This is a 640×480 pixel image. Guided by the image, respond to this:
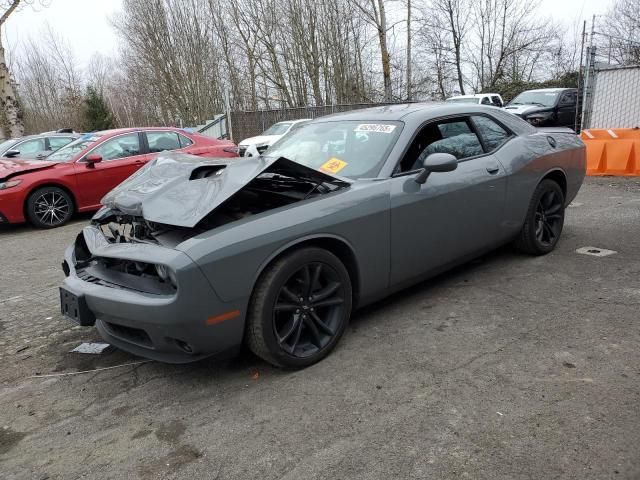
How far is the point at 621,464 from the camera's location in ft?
6.85

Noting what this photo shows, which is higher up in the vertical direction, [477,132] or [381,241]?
[477,132]

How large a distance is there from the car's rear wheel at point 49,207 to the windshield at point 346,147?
18.0 feet

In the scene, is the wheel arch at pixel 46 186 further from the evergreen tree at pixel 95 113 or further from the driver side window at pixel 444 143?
the evergreen tree at pixel 95 113

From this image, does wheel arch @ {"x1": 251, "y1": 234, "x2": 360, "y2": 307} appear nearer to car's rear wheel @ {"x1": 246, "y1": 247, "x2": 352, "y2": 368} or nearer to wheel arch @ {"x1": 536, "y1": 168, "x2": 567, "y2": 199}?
car's rear wheel @ {"x1": 246, "y1": 247, "x2": 352, "y2": 368}

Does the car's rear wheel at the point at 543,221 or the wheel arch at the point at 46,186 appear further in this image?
the wheel arch at the point at 46,186

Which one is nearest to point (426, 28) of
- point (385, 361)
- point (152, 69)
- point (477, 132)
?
point (152, 69)

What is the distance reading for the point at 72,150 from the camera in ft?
28.6

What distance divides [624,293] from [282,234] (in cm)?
275

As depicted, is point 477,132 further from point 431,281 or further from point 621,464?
point 621,464

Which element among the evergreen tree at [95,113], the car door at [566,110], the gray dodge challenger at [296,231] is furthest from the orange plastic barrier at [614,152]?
the evergreen tree at [95,113]

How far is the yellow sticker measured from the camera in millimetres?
3640

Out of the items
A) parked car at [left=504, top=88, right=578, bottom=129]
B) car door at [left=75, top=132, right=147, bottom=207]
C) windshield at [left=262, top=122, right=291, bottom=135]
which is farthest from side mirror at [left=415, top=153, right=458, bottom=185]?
parked car at [left=504, top=88, right=578, bottom=129]

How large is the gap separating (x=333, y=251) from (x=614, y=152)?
8.53 metres

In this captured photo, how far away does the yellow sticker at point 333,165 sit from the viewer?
364 centimetres
